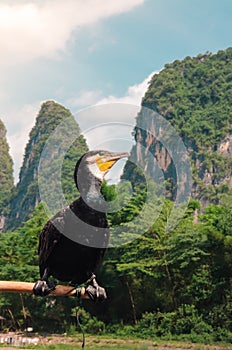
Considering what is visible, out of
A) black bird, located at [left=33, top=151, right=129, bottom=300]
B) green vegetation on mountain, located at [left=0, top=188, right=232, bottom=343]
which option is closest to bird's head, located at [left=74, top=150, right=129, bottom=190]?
black bird, located at [left=33, top=151, right=129, bottom=300]

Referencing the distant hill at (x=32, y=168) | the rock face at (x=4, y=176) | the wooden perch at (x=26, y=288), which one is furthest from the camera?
the rock face at (x=4, y=176)

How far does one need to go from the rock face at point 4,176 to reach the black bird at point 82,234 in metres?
57.1

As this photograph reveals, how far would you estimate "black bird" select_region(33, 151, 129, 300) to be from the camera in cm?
258

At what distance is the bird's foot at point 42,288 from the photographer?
Answer: 99.2 inches

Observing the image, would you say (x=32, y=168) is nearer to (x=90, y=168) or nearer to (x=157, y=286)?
(x=157, y=286)

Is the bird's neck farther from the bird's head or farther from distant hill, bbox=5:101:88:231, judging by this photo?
distant hill, bbox=5:101:88:231

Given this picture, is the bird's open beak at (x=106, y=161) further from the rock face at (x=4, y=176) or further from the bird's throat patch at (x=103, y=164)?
the rock face at (x=4, y=176)

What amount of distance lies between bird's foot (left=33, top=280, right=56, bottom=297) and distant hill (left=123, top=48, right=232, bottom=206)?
133 ft

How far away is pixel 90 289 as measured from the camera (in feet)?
8.64

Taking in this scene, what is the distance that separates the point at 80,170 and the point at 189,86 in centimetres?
5261

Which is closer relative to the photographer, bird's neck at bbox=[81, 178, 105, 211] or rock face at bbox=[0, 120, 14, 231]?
bird's neck at bbox=[81, 178, 105, 211]

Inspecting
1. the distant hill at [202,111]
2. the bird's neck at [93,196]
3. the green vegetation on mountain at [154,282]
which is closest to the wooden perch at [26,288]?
the bird's neck at [93,196]

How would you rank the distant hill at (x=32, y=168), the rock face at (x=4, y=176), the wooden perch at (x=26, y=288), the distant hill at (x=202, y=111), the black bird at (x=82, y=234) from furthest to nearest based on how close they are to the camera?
the rock face at (x=4, y=176) < the distant hill at (x=32, y=168) < the distant hill at (x=202, y=111) < the black bird at (x=82, y=234) < the wooden perch at (x=26, y=288)

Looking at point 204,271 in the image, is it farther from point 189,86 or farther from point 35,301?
point 189,86
